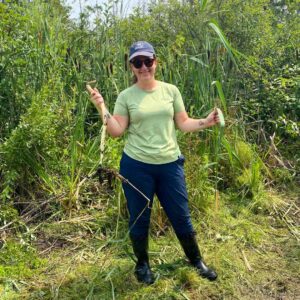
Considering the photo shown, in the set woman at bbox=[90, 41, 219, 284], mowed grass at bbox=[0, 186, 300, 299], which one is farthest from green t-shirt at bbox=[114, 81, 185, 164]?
mowed grass at bbox=[0, 186, 300, 299]

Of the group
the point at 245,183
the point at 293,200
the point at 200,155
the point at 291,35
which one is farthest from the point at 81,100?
the point at 291,35

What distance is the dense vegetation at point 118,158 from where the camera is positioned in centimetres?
263

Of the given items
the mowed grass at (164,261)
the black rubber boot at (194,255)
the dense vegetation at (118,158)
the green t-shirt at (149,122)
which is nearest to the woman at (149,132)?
the green t-shirt at (149,122)

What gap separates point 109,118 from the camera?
2.19 meters

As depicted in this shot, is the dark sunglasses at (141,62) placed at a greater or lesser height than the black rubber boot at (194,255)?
greater

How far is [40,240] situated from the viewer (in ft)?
9.91

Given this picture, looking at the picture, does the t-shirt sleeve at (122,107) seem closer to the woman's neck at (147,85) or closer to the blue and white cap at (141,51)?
the woman's neck at (147,85)

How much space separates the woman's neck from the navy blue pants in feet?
1.33

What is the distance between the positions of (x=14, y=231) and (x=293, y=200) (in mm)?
2456

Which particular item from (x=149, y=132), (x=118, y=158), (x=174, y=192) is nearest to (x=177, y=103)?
(x=149, y=132)

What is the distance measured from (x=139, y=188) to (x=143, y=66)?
68 centimetres

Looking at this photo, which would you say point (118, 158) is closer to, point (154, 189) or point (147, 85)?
point (154, 189)

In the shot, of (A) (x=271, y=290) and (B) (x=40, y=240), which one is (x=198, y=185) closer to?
(A) (x=271, y=290)

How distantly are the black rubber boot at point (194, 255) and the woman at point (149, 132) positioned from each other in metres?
0.14
